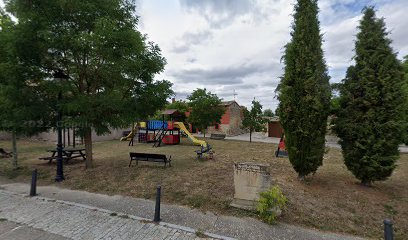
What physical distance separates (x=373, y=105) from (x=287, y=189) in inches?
138

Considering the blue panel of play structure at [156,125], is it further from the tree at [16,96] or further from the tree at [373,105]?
the tree at [373,105]

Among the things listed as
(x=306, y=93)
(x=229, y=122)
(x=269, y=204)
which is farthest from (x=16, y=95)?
(x=229, y=122)

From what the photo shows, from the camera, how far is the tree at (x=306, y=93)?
6695 mm

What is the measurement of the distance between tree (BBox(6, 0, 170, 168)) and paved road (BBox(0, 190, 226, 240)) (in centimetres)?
322

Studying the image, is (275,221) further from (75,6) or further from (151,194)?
(75,6)

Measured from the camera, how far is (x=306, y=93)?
22.3 ft

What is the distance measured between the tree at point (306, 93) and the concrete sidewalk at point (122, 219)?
9.26 feet

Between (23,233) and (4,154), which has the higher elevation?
(4,154)

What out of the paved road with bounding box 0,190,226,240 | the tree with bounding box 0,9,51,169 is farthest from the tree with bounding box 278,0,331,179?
the tree with bounding box 0,9,51,169

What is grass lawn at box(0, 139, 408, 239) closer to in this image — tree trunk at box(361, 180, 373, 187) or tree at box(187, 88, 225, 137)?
tree trunk at box(361, 180, 373, 187)

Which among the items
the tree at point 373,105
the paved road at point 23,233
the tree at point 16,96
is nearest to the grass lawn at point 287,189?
the tree at point 373,105

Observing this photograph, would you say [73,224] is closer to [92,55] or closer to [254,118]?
[92,55]

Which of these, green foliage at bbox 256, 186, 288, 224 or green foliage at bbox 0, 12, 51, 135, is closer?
green foliage at bbox 256, 186, 288, 224

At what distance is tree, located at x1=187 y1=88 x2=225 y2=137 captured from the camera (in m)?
24.3
